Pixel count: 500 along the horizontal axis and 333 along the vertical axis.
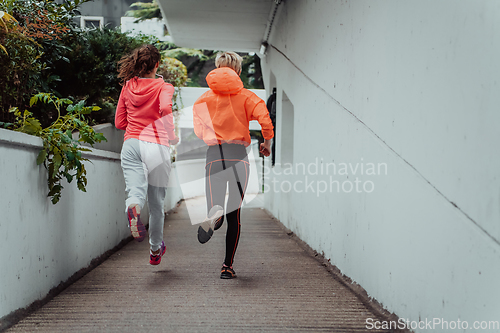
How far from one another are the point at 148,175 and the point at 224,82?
0.97 meters

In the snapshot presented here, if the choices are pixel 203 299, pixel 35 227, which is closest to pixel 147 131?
pixel 35 227

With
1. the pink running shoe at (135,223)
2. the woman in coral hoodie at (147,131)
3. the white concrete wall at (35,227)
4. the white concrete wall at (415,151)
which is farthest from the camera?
the woman in coral hoodie at (147,131)

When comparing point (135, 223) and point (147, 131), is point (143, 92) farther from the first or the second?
point (135, 223)

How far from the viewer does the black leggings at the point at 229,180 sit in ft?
11.1

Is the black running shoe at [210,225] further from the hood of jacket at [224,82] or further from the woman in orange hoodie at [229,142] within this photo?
the hood of jacket at [224,82]

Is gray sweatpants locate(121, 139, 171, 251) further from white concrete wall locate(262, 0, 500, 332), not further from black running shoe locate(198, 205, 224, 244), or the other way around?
white concrete wall locate(262, 0, 500, 332)

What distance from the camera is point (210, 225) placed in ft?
10.7

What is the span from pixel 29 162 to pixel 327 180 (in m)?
2.43

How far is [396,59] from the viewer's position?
2.43 metres

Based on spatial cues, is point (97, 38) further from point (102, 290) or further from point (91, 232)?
point (102, 290)

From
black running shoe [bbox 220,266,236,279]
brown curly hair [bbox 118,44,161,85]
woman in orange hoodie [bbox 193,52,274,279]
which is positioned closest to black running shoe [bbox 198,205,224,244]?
woman in orange hoodie [bbox 193,52,274,279]

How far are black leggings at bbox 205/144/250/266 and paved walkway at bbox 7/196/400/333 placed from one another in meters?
0.35

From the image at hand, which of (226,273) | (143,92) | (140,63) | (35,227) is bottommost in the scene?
(226,273)

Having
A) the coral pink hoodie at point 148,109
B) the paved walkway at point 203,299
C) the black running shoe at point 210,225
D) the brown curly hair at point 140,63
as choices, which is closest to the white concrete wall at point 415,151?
the paved walkway at point 203,299
